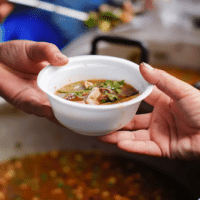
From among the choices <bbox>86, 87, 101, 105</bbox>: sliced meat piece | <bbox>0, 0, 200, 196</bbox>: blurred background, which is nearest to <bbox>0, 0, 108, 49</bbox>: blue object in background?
<bbox>0, 0, 200, 196</bbox>: blurred background

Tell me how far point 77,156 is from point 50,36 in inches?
73.3

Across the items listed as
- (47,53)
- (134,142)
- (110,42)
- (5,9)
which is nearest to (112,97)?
(134,142)

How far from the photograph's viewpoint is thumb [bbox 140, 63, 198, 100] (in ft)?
3.40

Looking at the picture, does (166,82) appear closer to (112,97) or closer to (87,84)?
(112,97)

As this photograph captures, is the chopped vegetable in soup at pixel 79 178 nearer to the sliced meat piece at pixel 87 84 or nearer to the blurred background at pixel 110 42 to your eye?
the blurred background at pixel 110 42

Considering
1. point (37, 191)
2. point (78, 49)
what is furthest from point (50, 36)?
point (37, 191)

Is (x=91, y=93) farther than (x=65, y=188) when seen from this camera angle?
No

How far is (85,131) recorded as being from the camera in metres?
1.01

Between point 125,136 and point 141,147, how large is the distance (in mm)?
122

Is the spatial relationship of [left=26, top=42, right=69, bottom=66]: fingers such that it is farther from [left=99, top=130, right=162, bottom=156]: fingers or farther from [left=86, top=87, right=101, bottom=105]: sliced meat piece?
[left=99, top=130, right=162, bottom=156]: fingers

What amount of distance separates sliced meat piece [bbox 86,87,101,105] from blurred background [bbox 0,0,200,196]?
0.49m

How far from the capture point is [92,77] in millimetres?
1277

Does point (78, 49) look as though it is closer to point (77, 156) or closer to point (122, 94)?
point (77, 156)

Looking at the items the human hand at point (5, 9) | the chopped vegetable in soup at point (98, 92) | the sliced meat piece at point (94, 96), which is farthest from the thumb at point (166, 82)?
the human hand at point (5, 9)
